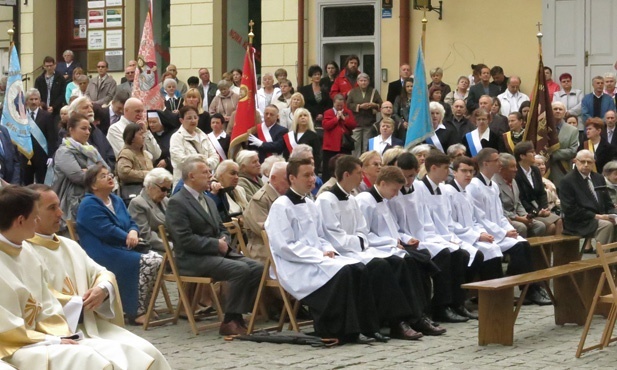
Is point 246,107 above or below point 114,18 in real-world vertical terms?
below

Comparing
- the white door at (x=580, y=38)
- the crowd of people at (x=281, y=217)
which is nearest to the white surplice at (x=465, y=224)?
the crowd of people at (x=281, y=217)

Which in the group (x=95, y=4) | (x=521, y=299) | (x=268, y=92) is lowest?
(x=521, y=299)

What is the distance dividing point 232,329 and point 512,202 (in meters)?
4.63

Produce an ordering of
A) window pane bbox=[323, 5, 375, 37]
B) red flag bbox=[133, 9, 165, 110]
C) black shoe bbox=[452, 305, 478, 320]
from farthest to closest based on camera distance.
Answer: window pane bbox=[323, 5, 375, 37], red flag bbox=[133, 9, 165, 110], black shoe bbox=[452, 305, 478, 320]

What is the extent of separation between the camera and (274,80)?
21812 mm

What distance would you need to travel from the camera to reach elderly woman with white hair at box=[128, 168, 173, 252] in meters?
11.7

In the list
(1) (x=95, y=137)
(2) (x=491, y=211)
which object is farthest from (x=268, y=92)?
(2) (x=491, y=211)

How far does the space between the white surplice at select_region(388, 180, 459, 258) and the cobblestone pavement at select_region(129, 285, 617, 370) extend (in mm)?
1040

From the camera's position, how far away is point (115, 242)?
1105 centimetres

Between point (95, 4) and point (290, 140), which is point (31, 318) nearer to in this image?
point (290, 140)

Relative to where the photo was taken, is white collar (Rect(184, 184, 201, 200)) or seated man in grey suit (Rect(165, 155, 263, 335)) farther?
white collar (Rect(184, 184, 201, 200))

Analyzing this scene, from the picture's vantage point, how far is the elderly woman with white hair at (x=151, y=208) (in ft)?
38.2

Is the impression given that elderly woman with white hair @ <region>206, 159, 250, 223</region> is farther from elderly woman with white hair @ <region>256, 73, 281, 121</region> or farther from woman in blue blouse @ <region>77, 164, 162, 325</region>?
elderly woman with white hair @ <region>256, 73, 281, 121</region>

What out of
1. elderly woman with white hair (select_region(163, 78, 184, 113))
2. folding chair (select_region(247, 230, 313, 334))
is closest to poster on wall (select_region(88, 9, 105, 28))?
elderly woman with white hair (select_region(163, 78, 184, 113))
